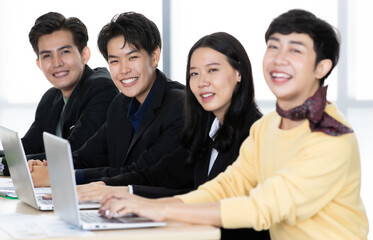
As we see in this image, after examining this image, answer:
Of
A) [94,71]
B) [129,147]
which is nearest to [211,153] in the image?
[129,147]

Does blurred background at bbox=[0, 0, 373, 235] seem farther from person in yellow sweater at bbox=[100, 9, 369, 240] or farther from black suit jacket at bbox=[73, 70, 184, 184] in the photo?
person in yellow sweater at bbox=[100, 9, 369, 240]

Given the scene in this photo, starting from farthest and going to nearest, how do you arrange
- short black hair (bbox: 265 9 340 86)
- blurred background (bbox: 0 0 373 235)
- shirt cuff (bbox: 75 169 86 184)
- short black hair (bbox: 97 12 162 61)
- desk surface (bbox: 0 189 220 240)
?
blurred background (bbox: 0 0 373 235) < short black hair (bbox: 97 12 162 61) < shirt cuff (bbox: 75 169 86 184) < short black hair (bbox: 265 9 340 86) < desk surface (bbox: 0 189 220 240)

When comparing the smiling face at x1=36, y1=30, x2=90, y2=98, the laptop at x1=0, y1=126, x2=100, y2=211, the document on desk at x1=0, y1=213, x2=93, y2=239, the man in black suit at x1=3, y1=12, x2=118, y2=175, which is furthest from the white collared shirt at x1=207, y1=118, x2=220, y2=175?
the smiling face at x1=36, y1=30, x2=90, y2=98

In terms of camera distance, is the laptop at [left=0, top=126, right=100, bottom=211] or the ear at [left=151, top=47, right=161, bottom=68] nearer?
the laptop at [left=0, top=126, right=100, bottom=211]

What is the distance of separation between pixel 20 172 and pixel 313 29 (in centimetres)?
109

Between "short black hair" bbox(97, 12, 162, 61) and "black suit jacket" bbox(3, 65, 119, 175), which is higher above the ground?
"short black hair" bbox(97, 12, 162, 61)

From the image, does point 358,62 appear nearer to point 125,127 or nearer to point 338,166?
point 125,127

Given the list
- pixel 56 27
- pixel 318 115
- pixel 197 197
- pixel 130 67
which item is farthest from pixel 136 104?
pixel 318 115

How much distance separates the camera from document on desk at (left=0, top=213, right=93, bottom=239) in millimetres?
1625

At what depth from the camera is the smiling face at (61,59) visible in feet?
12.1

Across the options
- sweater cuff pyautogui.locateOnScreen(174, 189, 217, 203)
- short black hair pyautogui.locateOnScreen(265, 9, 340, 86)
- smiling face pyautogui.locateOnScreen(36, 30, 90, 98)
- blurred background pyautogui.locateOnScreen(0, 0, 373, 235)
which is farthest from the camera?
blurred background pyautogui.locateOnScreen(0, 0, 373, 235)

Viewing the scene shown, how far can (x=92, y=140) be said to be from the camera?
3318mm

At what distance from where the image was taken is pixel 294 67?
1.85 metres

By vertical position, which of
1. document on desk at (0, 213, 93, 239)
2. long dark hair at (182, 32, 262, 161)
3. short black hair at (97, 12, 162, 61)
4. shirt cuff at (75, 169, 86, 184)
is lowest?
shirt cuff at (75, 169, 86, 184)
